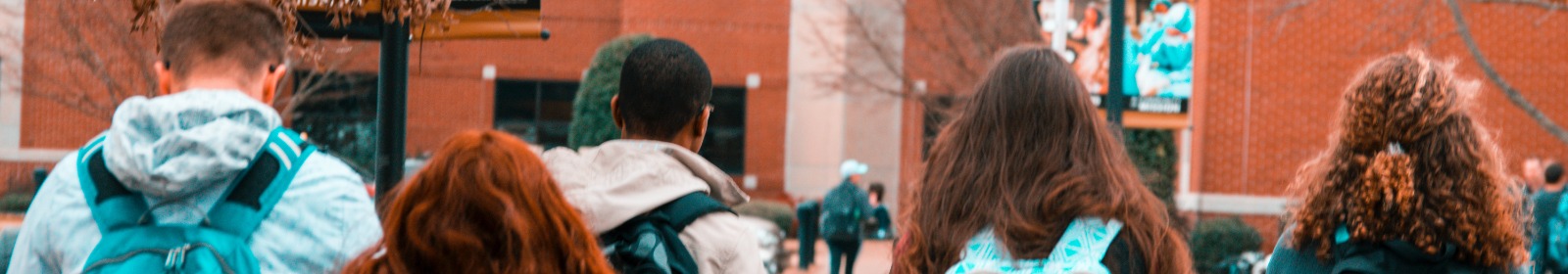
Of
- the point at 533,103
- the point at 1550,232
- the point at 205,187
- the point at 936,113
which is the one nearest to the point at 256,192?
the point at 205,187

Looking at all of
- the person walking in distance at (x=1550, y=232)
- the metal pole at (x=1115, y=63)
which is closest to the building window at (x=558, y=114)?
the person walking in distance at (x=1550, y=232)

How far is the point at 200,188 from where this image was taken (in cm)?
279

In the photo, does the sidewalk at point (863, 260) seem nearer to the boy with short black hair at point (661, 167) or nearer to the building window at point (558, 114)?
the building window at point (558, 114)

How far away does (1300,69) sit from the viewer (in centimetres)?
1933

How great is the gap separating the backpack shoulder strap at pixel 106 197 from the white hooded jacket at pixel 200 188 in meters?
0.03

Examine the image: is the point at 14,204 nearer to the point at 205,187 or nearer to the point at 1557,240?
the point at 1557,240

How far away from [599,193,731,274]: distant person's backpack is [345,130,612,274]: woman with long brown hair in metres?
0.61

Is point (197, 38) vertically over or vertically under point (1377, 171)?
over

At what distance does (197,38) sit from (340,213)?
1.55ft

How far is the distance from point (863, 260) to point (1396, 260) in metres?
18.8

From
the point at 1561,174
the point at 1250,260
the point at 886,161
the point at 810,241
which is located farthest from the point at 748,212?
the point at 1561,174

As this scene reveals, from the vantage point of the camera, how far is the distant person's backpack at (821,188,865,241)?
16.6m

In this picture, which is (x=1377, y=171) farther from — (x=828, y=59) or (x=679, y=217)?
(x=828, y=59)

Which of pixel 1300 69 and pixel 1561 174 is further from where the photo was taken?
pixel 1300 69
